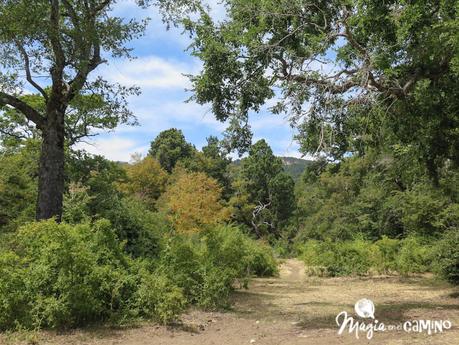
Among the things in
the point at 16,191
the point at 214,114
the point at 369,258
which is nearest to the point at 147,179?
the point at 369,258

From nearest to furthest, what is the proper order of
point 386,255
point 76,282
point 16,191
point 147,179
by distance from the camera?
point 76,282
point 16,191
point 386,255
point 147,179

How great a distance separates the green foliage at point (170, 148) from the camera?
71875 mm

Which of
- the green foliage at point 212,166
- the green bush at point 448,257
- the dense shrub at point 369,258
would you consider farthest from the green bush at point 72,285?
the green foliage at point 212,166

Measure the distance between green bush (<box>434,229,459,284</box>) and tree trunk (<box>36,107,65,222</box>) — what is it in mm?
10867

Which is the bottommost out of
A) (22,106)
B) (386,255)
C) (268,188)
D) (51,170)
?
(386,255)

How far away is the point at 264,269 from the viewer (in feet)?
79.4

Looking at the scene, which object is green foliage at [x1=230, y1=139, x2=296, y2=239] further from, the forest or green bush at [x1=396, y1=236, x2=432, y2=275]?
the forest

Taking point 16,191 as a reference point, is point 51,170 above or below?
below

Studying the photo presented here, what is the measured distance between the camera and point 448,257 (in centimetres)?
1368

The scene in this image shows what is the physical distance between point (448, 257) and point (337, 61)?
782cm

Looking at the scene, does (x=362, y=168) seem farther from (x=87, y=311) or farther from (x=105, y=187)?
(x=87, y=311)

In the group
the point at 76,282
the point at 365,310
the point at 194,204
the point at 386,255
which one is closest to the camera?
the point at 76,282

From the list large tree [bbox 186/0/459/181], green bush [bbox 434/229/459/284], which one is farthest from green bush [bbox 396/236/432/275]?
large tree [bbox 186/0/459/181]

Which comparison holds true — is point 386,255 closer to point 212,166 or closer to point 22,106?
point 22,106
